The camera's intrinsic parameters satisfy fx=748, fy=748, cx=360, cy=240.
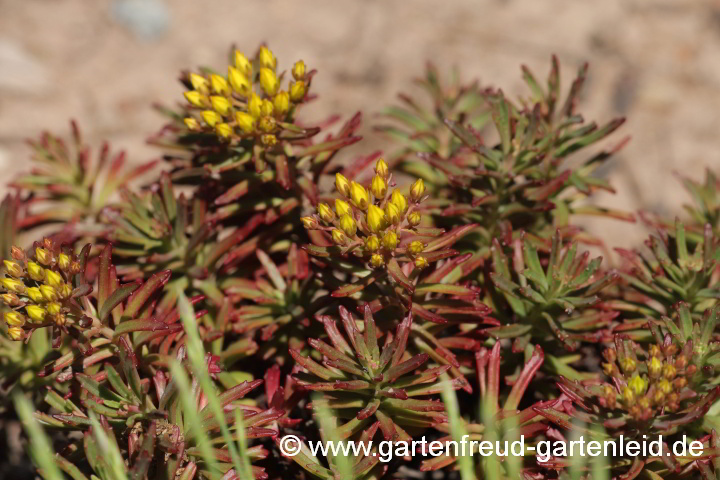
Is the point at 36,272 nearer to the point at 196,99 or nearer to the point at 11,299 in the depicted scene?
the point at 11,299

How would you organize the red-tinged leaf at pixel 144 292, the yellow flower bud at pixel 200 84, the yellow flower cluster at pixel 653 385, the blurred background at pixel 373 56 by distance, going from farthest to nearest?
1. the blurred background at pixel 373 56
2. the yellow flower bud at pixel 200 84
3. the red-tinged leaf at pixel 144 292
4. the yellow flower cluster at pixel 653 385

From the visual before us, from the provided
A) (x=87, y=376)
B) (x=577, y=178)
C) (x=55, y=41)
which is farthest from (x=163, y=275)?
(x=55, y=41)

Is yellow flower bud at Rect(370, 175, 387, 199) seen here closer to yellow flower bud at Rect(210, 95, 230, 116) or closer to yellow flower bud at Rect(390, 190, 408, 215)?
yellow flower bud at Rect(390, 190, 408, 215)

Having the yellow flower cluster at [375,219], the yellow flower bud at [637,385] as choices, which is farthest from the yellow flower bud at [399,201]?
the yellow flower bud at [637,385]

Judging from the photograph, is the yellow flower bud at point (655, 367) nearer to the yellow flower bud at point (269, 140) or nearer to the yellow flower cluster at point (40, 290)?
the yellow flower bud at point (269, 140)

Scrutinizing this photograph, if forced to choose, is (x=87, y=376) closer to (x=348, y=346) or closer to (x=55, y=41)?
(x=348, y=346)

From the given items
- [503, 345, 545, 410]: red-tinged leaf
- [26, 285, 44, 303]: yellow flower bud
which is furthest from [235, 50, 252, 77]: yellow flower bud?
[503, 345, 545, 410]: red-tinged leaf
